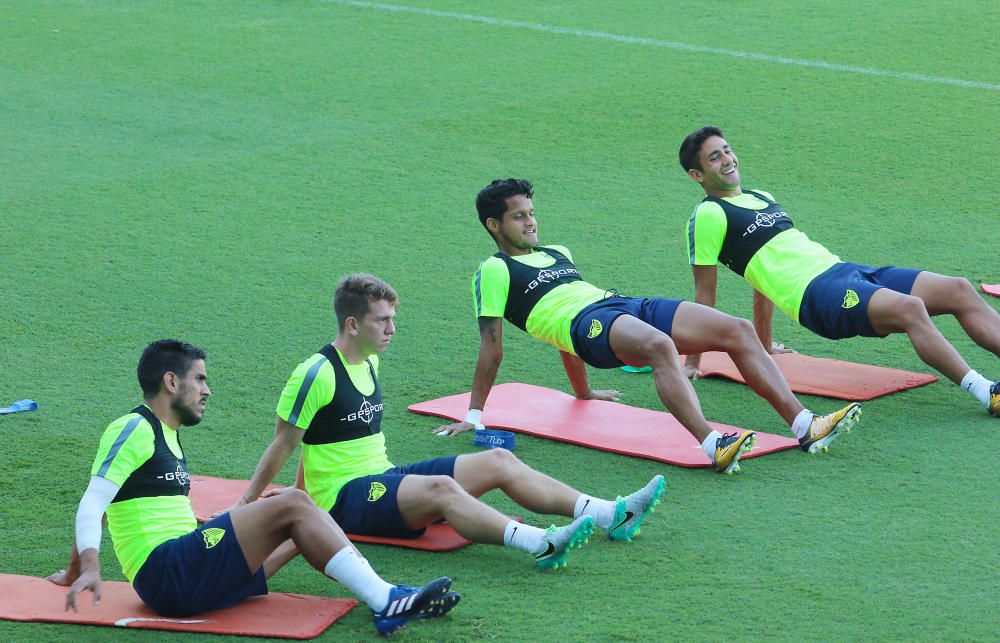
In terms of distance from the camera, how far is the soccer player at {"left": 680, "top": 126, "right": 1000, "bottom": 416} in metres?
7.26

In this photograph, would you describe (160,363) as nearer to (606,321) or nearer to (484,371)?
(484,371)

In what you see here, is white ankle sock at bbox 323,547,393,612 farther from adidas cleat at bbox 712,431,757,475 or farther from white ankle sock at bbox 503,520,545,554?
adidas cleat at bbox 712,431,757,475

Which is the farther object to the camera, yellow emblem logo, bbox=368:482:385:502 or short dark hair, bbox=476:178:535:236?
short dark hair, bbox=476:178:535:236

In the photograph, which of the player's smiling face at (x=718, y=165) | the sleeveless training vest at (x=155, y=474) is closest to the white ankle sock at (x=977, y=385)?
the player's smiling face at (x=718, y=165)

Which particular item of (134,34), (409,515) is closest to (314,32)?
(134,34)

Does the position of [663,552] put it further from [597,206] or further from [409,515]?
[597,206]

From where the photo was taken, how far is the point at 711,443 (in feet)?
21.6

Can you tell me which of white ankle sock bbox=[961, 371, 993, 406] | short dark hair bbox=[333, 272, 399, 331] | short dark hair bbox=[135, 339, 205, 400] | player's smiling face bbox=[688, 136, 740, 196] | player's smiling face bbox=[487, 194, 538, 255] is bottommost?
white ankle sock bbox=[961, 371, 993, 406]

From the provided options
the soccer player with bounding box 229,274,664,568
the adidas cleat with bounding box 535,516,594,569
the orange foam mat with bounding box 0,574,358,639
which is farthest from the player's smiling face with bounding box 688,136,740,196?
the orange foam mat with bounding box 0,574,358,639

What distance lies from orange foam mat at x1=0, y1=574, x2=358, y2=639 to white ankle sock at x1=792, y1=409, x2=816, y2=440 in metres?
2.55

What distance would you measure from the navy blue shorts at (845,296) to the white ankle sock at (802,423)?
831mm

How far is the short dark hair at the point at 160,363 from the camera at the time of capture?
17.6 feet

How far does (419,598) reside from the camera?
198 inches

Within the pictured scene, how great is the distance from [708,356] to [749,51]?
7109 millimetres
